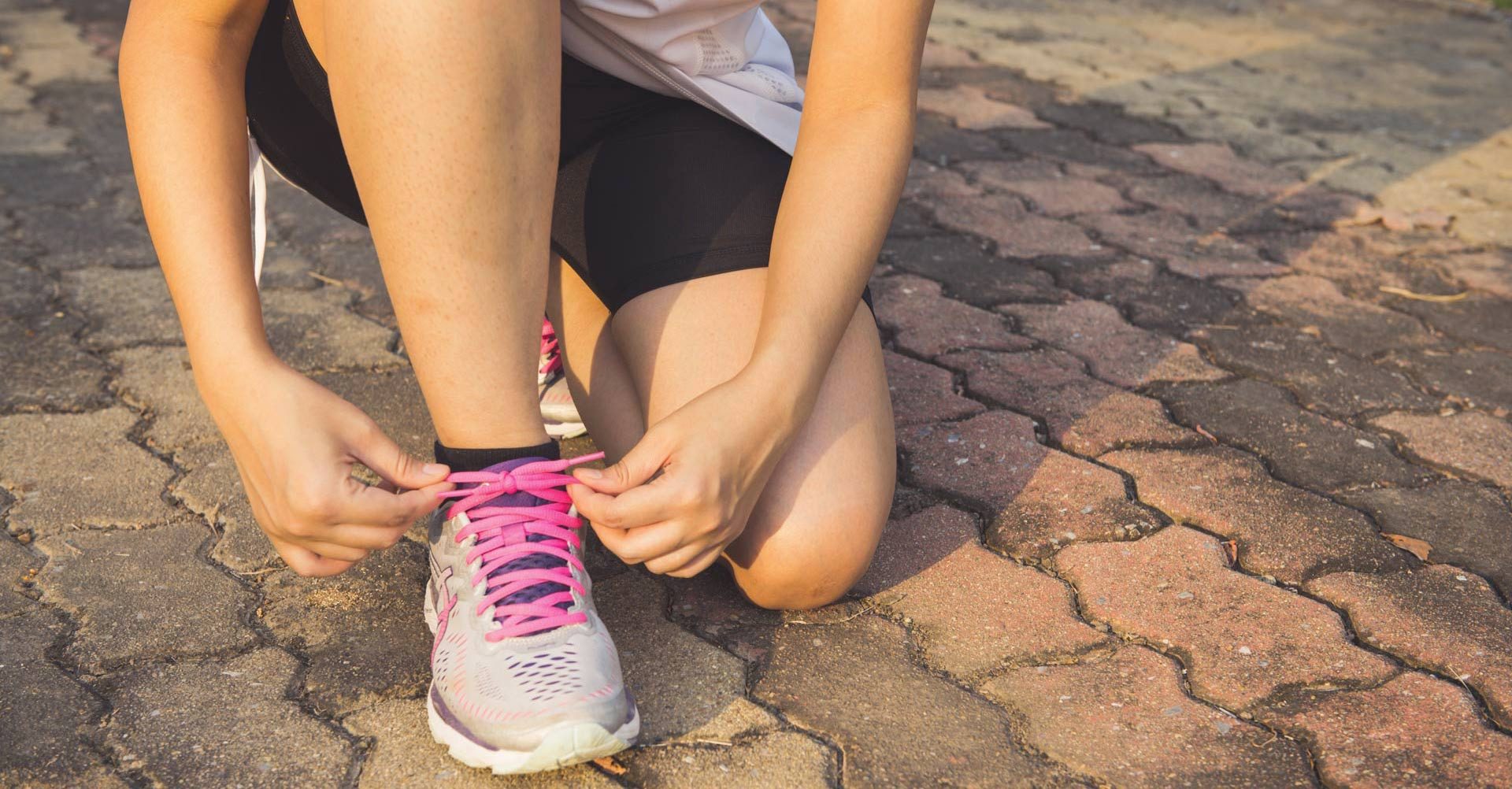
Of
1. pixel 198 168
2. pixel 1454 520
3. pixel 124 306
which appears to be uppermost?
pixel 198 168

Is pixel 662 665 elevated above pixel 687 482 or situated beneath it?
situated beneath

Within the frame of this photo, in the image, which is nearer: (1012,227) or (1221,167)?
(1012,227)

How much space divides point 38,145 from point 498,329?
7.54ft

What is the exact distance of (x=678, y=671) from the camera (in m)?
1.35

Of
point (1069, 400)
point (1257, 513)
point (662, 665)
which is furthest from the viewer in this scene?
point (1069, 400)

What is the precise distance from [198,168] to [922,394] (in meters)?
1.05

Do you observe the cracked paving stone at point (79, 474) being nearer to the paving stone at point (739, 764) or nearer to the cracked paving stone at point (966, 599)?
the paving stone at point (739, 764)

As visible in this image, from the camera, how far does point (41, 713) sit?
125 cm

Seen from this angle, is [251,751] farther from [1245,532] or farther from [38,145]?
[38,145]

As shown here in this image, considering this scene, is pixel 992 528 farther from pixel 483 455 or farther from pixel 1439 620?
pixel 483 455

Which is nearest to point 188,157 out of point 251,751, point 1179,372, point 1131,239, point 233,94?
point 233,94

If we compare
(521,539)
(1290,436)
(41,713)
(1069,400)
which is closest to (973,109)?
(1069,400)

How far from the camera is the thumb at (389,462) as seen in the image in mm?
1198

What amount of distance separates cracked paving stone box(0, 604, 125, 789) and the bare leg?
16.3 inches
